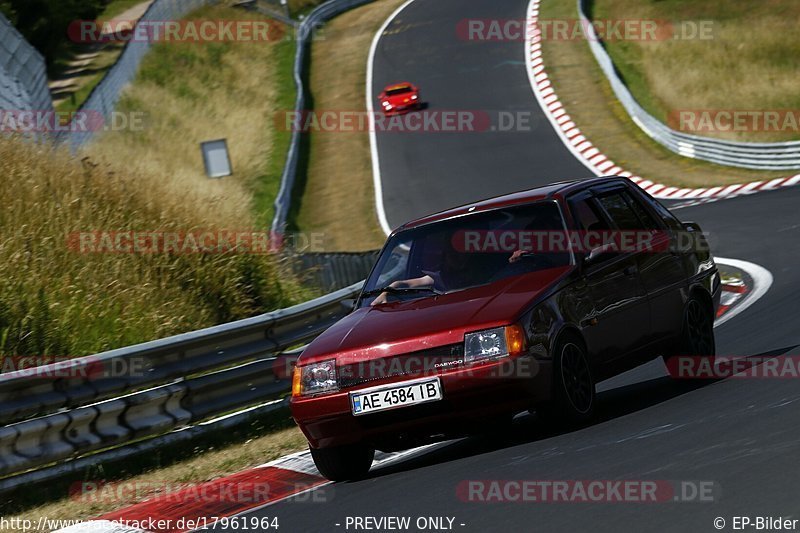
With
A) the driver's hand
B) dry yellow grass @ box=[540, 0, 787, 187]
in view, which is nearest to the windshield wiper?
the driver's hand

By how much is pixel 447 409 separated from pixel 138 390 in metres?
3.13

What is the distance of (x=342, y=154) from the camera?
39.6 meters

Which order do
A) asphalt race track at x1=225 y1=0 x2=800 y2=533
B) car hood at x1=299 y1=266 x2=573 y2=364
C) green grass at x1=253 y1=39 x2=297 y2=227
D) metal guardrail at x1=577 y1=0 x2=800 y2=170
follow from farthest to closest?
green grass at x1=253 y1=39 x2=297 y2=227 < metal guardrail at x1=577 y1=0 x2=800 y2=170 < car hood at x1=299 y1=266 x2=573 y2=364 < asphalt race track at x1=225 y1=0 x2=800 y2=533

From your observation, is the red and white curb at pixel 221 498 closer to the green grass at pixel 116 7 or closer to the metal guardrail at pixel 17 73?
the metal guardrail at pixel 17 73

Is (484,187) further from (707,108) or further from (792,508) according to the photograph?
(792,508)

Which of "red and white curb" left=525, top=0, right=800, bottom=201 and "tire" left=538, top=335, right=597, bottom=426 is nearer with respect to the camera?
"tire" left=538, top=335, right=597, bottom=426

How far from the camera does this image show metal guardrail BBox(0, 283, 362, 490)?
812 centimetres

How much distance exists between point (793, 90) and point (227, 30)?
24.7m

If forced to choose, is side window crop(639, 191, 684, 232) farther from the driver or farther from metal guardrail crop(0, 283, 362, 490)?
metal guardrail crop(0, 283, 362, 490)

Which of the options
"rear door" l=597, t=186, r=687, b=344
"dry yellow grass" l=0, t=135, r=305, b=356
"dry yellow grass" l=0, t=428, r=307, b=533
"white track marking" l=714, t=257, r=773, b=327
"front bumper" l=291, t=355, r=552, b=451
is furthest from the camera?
"white track marking" l=714, t=257, r=773, b=327

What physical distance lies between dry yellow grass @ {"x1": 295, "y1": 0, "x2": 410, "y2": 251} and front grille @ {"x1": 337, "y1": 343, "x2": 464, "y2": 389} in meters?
21.8

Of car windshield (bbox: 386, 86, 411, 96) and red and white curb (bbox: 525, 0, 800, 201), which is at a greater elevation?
car windshield (bbox: 386, 86, 411, 96)

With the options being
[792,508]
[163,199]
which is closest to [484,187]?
[163,199]

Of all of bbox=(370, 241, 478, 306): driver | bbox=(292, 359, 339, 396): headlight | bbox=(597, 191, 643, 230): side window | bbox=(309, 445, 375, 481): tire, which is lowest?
bbox=(309, 445, 375, 481): tire
